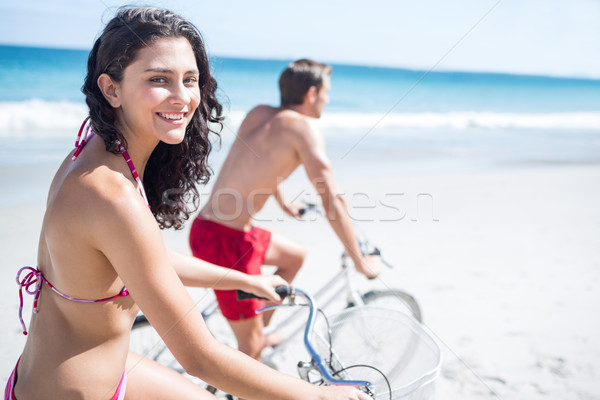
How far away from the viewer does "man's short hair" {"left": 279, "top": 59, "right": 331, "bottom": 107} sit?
3.19 meters

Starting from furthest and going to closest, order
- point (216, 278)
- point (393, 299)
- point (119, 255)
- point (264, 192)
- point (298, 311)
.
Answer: point (393, 299), point (264, 192), point (298, 311), point (216, 278), point (119, 255)

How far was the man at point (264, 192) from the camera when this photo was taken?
2842 mm

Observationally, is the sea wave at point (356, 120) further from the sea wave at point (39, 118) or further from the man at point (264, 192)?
the man at point (264, 192)

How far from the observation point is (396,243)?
5.70 metres

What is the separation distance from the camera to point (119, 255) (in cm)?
116

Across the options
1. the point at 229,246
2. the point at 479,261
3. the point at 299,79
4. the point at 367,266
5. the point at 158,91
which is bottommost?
the point at 479,261

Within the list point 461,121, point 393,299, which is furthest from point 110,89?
point 461,121

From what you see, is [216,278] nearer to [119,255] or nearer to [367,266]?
[119,255]

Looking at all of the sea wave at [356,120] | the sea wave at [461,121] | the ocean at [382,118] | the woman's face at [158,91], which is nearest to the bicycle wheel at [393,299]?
the ocean at [382,118]

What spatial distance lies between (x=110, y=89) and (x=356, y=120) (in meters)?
16.9

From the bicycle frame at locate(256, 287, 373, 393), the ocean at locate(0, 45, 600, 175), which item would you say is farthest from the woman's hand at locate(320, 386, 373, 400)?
the ocean at locate(0, 45, 600, 175)

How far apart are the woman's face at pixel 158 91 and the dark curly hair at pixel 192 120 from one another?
0.02 m

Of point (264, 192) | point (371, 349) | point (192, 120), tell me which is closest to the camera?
point (192, 120)

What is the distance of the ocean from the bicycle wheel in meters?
1.75
